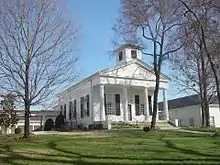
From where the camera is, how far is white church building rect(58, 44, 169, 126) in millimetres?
38062

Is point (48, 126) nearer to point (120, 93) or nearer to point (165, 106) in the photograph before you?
point (120, 93)

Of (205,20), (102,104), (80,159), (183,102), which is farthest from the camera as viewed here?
(183,102)

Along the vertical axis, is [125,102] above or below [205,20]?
below

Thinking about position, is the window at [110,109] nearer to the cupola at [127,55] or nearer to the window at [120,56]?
the cupola at [127,55]

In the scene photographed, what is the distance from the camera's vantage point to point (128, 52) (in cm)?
4094

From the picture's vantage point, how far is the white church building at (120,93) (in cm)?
3806

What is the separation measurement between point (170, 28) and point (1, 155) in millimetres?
21680

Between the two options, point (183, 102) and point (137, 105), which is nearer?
point (137, 105)

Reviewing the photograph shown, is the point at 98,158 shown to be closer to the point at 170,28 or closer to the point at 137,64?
the point at 170,28

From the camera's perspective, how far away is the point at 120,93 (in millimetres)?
40094

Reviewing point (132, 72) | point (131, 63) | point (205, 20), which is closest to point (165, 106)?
point (132, 72)

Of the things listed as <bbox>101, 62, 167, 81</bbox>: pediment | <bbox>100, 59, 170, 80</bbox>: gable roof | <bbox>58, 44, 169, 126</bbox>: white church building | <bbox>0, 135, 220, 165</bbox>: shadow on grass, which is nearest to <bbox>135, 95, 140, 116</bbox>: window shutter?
<bbox>58, 44, 169, 126</bbox>: white church building

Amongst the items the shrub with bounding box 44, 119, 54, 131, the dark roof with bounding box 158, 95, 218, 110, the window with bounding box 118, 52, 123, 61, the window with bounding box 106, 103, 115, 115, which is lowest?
the shrub with bounding box 44, 119, 54, 131

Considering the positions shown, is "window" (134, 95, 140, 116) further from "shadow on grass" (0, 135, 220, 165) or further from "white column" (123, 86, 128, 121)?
"shadow on grass" (0, 135, 220, 165)
